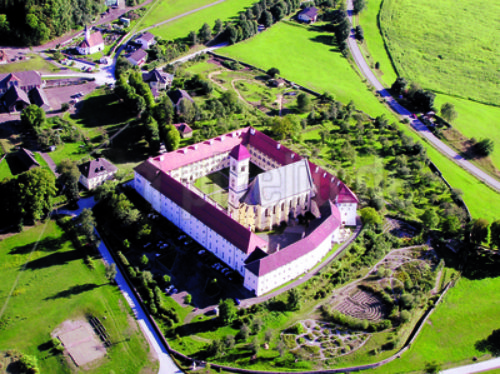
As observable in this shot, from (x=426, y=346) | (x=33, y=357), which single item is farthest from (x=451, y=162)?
(x=33, y=357)

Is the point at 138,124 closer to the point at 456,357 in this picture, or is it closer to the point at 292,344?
the point at 292,344

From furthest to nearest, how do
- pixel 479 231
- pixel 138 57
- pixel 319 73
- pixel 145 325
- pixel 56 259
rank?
pixel 319 73 < pixel 138 57 < pixel 479 231 < pixel 56 259 < pixel 145 325

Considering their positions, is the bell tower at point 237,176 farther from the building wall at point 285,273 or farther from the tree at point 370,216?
the tree at point 370,216

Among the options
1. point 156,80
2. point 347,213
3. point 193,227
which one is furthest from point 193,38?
point 347,213

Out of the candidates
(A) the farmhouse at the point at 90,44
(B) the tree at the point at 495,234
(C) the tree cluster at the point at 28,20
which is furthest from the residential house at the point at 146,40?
(B) the tree at the point at 495,234

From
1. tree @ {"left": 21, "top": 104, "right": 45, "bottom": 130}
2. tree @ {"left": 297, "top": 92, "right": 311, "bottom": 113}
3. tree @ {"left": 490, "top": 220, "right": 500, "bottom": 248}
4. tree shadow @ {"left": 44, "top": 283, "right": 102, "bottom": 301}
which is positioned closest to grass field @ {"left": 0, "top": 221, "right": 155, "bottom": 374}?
tree shadow @ {"left": 44, "top": 283, "right": 102, "bottom": 301}

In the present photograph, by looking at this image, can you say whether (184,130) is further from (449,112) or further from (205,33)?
(449,112)

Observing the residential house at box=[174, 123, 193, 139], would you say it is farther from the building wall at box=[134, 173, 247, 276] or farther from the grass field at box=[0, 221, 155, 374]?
the grass field at box=[0, 221, 155, 374]
